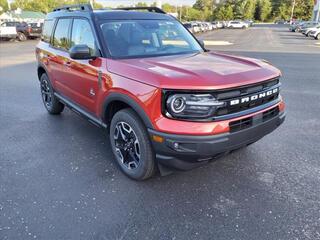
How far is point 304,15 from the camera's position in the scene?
96.0 meters

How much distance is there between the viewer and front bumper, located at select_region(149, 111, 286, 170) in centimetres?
270

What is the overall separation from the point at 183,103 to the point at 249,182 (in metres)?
1.36

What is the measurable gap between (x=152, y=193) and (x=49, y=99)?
3.55 m

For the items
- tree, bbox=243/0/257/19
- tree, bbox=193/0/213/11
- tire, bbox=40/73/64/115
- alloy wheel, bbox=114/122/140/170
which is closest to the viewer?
alloy wheel, bbox=114/122/140/170

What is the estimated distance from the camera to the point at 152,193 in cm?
320

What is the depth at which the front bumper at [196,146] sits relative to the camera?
270 cm

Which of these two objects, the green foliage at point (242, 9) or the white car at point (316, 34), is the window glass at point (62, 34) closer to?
the white car at point (316, 34)

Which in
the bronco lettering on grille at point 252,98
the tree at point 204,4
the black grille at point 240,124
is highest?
the tree at point 204,4

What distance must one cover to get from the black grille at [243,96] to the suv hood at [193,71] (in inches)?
2.5

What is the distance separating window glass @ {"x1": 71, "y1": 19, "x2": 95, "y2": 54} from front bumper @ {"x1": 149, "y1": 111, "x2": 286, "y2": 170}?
163 centimetres

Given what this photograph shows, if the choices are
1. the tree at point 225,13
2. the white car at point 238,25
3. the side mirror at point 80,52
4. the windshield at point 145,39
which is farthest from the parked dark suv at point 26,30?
the tree at point 225,13

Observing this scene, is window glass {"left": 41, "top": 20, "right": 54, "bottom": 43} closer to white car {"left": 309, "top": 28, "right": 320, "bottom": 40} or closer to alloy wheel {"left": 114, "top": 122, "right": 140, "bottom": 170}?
alloy wheel {"left": 114, "top": 122, "right": 140, "bottom": 170}

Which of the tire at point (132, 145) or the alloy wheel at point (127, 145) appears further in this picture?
the alloy wheel at point (127, 145)

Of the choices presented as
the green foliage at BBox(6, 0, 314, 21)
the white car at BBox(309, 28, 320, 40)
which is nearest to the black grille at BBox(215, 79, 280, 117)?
the white car at BBox(309, 28, 320, 40)
